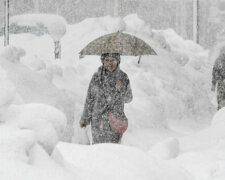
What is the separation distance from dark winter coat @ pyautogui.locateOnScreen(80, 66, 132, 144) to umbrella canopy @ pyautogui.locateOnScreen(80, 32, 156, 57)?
39cm

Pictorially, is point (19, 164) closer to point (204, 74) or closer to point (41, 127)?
point (41, 127)

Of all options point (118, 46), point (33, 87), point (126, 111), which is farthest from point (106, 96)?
point (126, 111)

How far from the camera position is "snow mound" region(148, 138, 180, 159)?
204 inches

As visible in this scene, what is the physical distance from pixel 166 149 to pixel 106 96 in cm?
86

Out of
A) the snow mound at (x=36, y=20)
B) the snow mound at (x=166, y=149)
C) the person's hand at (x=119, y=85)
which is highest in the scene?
the person's hand at (x=119, y=85)

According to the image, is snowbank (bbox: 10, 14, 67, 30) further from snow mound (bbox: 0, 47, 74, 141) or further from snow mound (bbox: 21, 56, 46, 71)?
snow mound (bbox: 0, 47, 74, 141)

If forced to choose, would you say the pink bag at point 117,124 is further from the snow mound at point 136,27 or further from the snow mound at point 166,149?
the snow mound at point 136,27

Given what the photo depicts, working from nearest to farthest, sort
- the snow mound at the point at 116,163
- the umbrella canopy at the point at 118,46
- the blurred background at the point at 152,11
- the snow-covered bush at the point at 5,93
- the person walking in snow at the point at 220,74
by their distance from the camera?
the snow-covered bush at the point at 5,93, the snow mound at the point at 116,163, the umbrella canopy at the point at 118,46, the person walking in snow at the point at 220,74, the blurred background at the point at 152,11

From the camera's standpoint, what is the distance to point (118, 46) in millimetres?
6289

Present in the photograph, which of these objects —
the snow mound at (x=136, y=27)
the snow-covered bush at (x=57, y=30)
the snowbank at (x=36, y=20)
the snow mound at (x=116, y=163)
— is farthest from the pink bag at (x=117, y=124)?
the snow mound at (x=136, y=27)

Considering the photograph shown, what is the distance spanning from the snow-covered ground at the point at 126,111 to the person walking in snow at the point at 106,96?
0.80ft

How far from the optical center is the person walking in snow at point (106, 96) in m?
5.79

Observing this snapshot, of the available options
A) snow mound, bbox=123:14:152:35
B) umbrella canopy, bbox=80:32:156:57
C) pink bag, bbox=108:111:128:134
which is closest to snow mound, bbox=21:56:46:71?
umbrella canopy, bbox=80:32:156:57

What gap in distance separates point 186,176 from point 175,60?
42.6 ft
